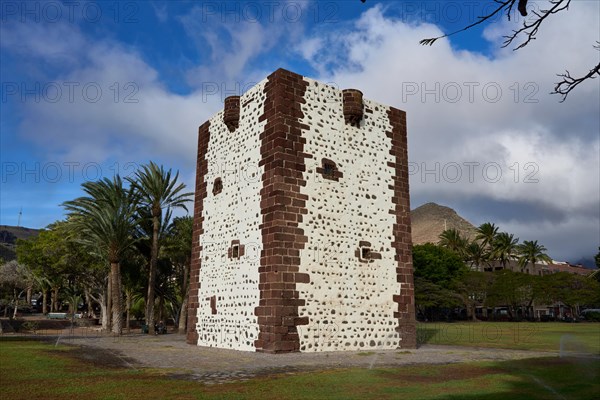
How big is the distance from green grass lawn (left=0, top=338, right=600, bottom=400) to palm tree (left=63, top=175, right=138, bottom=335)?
13198 millimetres

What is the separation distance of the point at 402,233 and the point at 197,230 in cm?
720

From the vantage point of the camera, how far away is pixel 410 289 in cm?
1652

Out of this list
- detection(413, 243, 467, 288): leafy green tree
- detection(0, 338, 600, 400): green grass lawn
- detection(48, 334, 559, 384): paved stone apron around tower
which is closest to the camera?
detection(0, 338, 600, 400): green grass lawn

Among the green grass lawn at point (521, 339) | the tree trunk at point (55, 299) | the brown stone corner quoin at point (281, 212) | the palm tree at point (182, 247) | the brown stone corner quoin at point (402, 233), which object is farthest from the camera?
the tree trunk at point (55, 299)

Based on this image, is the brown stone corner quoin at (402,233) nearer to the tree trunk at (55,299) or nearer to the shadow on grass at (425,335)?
the shadow on grass at (425,335)

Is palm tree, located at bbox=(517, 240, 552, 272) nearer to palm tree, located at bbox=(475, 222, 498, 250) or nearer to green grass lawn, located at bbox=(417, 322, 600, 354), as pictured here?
palm tree, located at bbox=(475, 222, 498, 250)

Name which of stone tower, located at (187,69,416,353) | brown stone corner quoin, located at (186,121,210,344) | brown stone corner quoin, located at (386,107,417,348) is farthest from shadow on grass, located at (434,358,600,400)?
brown stone corner quoin, located at (186,121,210,344)

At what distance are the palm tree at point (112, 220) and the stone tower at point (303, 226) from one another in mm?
7137

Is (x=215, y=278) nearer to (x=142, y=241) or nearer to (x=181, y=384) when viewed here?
(x=181, y=384)

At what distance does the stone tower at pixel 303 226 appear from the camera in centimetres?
1387

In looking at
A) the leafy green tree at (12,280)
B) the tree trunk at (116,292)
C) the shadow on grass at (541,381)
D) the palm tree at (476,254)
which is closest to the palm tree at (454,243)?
the palm tree at (476,254)

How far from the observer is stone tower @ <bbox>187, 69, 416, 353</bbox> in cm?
1387

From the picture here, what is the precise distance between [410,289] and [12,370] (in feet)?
37.6

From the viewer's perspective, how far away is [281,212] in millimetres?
13891
